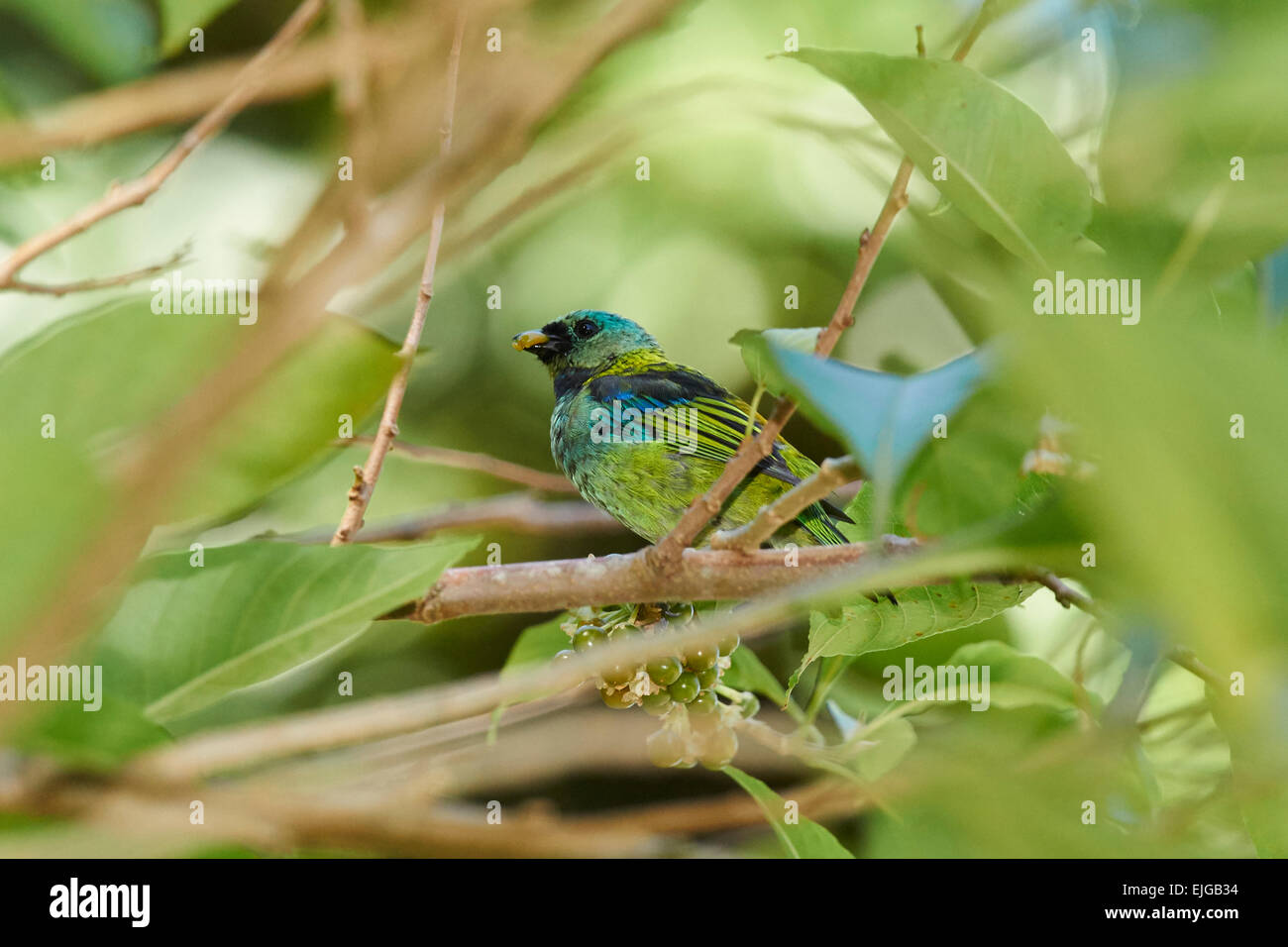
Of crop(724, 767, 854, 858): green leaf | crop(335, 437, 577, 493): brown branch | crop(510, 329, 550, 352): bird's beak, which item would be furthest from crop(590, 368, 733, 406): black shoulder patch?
crop(724, 767, 854, 858): green leaf

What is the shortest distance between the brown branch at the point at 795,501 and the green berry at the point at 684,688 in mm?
113

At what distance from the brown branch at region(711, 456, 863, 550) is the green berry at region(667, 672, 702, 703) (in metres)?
Answer: 0.11

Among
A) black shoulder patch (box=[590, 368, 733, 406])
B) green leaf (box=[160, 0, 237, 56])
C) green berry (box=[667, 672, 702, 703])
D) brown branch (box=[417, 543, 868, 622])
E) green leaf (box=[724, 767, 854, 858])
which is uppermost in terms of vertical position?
green leaf (box=[160, 0, 237, 56])

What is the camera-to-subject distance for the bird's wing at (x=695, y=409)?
1.31 meters

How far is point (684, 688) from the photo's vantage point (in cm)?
86

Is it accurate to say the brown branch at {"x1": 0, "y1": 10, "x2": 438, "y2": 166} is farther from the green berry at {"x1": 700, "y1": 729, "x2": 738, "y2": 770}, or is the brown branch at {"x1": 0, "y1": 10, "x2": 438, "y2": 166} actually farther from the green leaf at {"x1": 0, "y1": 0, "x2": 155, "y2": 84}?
the green berry at {"x1": 700, "y1": 729, "x2": 738, "y2": 770}

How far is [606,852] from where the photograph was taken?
0.68m

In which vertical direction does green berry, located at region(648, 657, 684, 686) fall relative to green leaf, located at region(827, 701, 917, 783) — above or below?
above

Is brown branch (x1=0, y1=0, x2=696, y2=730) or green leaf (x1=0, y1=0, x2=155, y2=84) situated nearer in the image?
→ brown branch (x1=0, y1=0, x2=696, y2=730)

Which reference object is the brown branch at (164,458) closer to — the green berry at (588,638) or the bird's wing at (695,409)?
the green berry at (588,638)

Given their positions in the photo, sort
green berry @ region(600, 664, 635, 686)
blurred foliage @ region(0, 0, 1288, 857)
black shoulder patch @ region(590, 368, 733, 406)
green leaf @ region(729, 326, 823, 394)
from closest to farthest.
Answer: blurred foliage @ region(0, 0, 1288, 857) → green leaf @ region(729, 326, 823, 394) → green berry @ region(600, 664, 635, 686) → black shoulder patch @ region(590, 368, 733, 406)

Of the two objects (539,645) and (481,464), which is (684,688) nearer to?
(539,645)

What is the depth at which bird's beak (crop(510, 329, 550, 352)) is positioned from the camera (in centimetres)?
154
